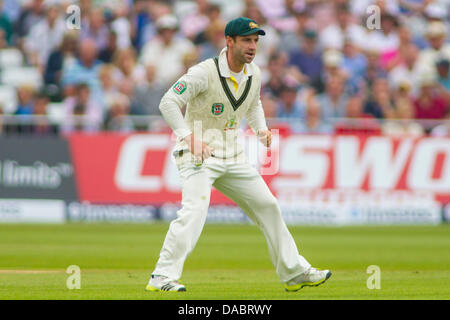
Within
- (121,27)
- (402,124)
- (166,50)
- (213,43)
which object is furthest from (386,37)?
(121,27)

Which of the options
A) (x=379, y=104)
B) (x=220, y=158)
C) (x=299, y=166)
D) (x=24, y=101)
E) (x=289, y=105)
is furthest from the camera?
(x=379, y=104)

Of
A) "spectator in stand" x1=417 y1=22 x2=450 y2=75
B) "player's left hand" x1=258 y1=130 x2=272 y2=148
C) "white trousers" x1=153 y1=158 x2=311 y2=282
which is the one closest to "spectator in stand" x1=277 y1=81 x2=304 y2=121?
"spectator in stand" x1=417 y1=22 x2=450 y2=75

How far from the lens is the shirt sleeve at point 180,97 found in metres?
9.03

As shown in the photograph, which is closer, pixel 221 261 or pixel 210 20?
pixel 221 261

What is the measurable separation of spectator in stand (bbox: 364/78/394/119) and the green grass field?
2920 millimetres

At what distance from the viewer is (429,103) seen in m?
21.7

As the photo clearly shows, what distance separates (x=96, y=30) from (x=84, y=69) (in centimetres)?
138

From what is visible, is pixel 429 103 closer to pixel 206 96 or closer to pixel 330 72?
pixel 330 72

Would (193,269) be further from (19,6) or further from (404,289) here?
(19,6)

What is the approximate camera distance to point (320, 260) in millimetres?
13789

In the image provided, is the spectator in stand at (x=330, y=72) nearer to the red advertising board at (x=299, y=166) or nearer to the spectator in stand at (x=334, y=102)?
the spectator in stand at (x=334, y=102)

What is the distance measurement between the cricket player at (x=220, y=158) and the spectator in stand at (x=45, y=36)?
14188mm

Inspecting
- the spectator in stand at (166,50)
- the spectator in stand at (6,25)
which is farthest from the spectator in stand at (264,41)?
the spectator in stand at (6,25)

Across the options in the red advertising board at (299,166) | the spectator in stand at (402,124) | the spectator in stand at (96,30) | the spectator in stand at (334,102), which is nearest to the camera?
the red advertising board at (299,166)
